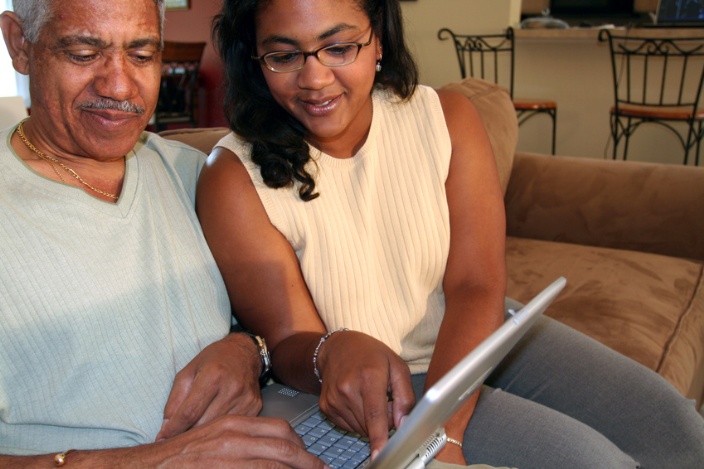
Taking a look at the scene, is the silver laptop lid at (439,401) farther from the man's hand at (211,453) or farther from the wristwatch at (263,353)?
the wristwatch at (263,353)

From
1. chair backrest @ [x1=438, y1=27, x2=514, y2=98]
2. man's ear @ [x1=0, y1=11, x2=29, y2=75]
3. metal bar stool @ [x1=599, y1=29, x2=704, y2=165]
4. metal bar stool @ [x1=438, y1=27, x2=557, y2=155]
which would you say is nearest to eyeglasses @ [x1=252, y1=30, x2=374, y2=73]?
man's ear @ [x1=0, y1=11, x2=29, y2=75]

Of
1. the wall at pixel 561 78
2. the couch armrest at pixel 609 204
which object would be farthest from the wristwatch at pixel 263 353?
the wall at pixel 561 78

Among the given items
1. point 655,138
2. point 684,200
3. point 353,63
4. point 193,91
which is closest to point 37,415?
point 353,63

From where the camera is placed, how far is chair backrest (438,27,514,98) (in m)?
4.59

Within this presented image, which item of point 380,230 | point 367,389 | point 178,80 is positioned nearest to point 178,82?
point 178,80

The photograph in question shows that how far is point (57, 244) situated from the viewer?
0.98 metres

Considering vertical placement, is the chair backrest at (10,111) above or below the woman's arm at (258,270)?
above

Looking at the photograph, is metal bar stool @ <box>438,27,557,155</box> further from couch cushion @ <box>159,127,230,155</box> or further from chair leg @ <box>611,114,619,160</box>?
couch cushion @ <box>159,127,230,155</box>

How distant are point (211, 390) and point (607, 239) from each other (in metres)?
1.70

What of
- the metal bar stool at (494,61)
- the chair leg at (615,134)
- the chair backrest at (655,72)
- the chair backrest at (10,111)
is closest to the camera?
the chair backrest at (10,111)

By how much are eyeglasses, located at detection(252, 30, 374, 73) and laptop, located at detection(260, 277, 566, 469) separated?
547 millimetres

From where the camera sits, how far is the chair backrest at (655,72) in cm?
399

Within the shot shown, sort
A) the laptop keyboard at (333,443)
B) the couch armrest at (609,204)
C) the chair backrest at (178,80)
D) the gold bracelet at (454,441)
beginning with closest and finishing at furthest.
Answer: the laptop keyboard at (333,443)
the gold bracelet at (454,441)
the couch armrest at (609,204)
the chair backrest at (178,80)

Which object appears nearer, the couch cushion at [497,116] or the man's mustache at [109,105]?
the man's mustache at [109,105]
